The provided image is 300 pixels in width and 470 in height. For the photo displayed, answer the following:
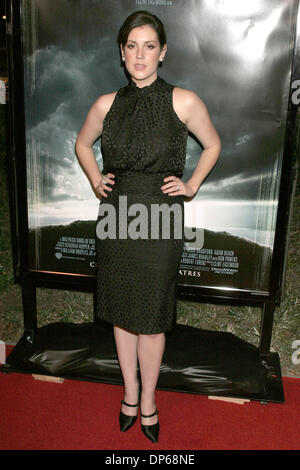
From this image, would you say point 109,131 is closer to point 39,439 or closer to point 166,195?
point 166,195

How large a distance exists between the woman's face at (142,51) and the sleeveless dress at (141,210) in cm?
9

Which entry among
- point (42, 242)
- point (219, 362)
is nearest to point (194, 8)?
point (42, 242)

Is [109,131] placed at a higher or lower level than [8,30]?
lower

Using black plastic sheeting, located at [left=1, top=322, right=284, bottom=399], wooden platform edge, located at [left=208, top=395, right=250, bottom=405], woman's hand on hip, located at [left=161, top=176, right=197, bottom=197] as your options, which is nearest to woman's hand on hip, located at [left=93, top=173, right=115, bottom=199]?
woman's hand on hip, located at [left=161, top=176, right=197, bottom=197]

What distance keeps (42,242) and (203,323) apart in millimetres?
1609

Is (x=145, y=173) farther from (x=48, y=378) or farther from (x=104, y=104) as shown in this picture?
(x=48, y=378)

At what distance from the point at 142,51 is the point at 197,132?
0.48m

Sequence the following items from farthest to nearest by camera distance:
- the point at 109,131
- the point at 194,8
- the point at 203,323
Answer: the point at 203,323, the point at 194,8, the point at 109,131

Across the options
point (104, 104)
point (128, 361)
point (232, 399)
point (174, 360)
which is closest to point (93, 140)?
point (104, 104)

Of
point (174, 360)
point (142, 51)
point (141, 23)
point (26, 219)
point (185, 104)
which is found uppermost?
point (141, 23)

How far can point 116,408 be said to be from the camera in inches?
103

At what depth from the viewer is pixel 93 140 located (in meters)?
2.48

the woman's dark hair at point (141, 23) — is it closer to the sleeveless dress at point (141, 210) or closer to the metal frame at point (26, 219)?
the sleeveless dress at point (141, 210)

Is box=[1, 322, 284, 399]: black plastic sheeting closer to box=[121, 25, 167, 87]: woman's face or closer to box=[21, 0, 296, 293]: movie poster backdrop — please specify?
box=[21, 0, 296, 293]: movie poster backdrop
